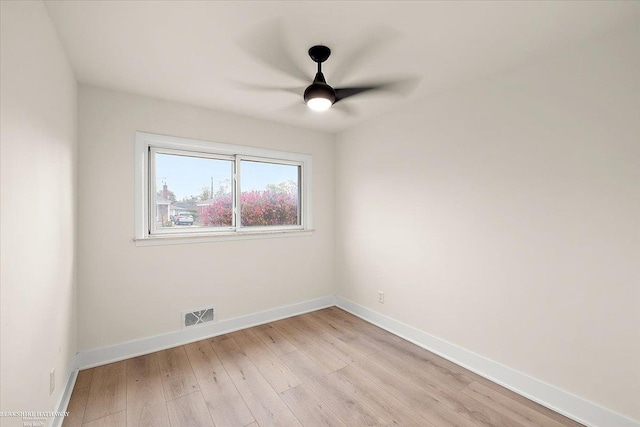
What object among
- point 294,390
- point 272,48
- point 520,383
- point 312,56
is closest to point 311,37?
point 312,56

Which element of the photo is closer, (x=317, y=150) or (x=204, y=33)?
(x=204, y=33)

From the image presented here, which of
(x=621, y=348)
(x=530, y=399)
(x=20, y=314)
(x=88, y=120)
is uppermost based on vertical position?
(x=88, y=120)

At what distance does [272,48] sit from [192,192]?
1756 millimetres

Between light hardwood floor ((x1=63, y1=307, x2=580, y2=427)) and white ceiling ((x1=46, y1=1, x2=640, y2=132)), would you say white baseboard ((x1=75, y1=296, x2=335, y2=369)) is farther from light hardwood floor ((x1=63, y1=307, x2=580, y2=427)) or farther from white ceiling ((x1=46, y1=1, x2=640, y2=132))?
white ceiling ((x1=46, y1=1, x2=640, y2=132))

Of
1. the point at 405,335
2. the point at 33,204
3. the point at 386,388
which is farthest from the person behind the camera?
the point at 405,335

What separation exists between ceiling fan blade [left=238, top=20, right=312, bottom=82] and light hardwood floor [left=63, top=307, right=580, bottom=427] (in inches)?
95.6

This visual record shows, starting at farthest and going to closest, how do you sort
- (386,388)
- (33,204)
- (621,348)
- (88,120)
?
(88,120) < (386,388) < (621,348) < (33,204)

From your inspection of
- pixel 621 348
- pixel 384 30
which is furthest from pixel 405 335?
pixel 384 30

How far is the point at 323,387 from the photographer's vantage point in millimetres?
2129

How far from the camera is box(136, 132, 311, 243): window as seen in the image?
8.85 feet

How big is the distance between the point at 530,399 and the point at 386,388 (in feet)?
3.30

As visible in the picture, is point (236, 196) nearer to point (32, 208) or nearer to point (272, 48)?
point (272, 48)

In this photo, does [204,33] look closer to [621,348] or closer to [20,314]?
[20,314]

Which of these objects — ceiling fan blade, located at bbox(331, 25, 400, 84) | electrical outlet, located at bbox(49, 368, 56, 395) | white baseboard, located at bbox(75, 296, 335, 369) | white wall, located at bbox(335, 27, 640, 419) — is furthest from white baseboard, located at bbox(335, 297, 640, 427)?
electrical outlet, located at bbox(49, 368, 56, 395)
